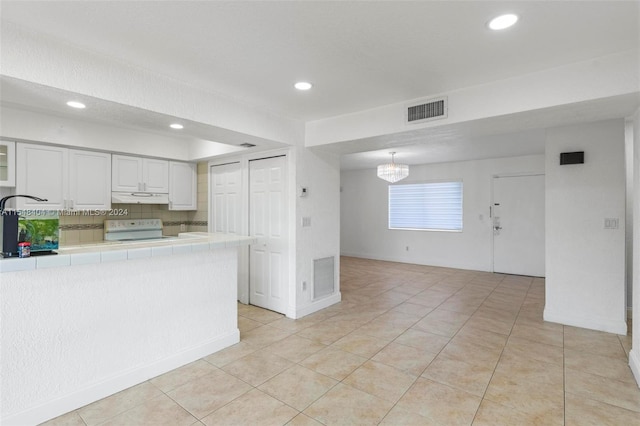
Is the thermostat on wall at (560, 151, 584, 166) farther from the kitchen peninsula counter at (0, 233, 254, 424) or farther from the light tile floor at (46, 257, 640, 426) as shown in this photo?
the kitchen peninsula counter at (0, 233, 254, 424)

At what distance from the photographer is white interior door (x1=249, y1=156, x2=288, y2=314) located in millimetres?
4223

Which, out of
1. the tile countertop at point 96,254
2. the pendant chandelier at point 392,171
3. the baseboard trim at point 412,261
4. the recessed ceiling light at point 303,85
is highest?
the recessed ceiling light at point 303,85

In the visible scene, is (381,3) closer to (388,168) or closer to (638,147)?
(638,147)

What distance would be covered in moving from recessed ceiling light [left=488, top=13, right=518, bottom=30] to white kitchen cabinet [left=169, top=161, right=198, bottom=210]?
184 inches

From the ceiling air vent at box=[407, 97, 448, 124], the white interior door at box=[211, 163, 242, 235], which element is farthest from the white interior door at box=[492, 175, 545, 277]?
the white interior door at box=[211, 163, 242, 235]

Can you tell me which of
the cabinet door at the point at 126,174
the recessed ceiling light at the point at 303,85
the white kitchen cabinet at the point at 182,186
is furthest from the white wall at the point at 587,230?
the cabinet door at the point at 126,174

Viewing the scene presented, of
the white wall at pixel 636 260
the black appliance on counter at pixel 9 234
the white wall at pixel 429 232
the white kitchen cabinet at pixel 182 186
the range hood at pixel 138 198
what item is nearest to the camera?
the black appliance on counter at pixel 9 234

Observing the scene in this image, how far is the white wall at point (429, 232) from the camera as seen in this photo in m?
6.77

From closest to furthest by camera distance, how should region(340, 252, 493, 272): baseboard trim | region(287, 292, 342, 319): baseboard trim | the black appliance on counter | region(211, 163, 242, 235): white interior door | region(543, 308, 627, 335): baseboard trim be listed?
the black appliance on counter
region(543, 308, 627, 335): baseboard trim
region(287, 292, 342, 319): baseboard trim
region(211, 163, 242, 235): white interior door
region(340, 252, 493, 272): baseboard trim

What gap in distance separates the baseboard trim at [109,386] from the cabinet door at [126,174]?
9.25ft

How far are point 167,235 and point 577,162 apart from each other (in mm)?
5782

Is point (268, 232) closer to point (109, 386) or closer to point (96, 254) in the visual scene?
point (96, 254)

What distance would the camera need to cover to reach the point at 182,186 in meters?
5.29

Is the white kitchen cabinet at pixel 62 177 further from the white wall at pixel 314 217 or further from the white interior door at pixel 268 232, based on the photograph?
the white wall at pixel 314 217
